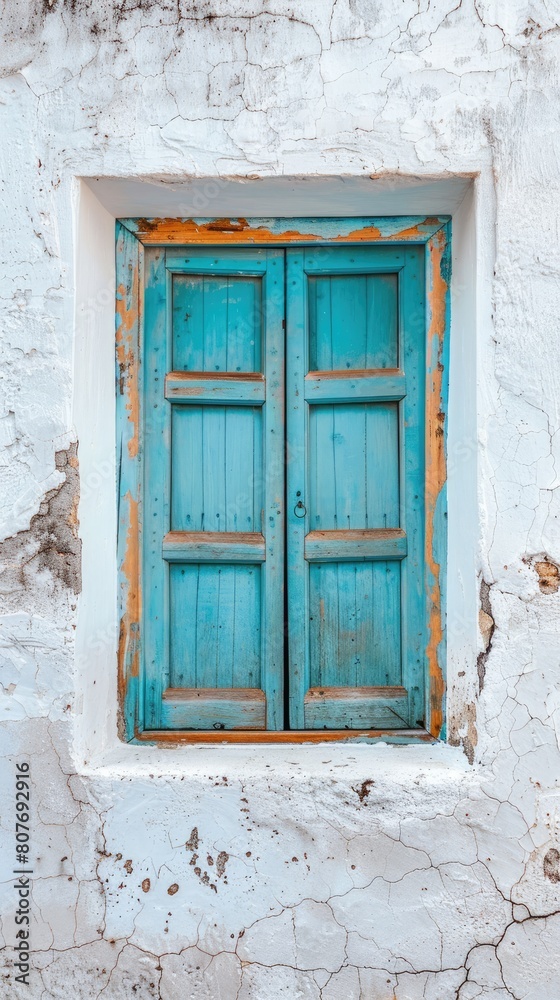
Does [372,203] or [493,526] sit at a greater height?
[372,203]

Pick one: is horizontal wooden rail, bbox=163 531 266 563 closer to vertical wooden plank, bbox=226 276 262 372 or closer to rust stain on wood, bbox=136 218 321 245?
vertical wooden plank, bbox=226 276 262 372

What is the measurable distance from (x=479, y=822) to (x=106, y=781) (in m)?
1.04

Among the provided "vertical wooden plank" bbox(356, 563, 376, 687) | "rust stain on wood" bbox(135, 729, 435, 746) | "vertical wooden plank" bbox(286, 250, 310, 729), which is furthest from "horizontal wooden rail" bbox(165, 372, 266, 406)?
"rust stain on wood" bbox(135, 729, 435, 746)

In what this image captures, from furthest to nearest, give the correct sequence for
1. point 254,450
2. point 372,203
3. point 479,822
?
point 254,450, point 372,203, point 479,822

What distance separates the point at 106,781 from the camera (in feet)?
6.03

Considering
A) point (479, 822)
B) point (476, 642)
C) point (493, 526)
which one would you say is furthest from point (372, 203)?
A: point (479, 822)

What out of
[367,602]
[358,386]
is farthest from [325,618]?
[358,386]

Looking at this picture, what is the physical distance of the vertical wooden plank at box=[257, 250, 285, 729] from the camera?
204cm

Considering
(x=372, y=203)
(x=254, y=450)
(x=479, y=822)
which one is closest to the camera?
(x=479, y=822)

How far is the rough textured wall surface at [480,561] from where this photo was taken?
1785mm

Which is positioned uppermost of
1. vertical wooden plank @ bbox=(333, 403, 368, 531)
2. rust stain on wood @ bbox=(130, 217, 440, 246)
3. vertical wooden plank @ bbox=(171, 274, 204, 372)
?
rust stain on wood @ bbox=(130, 217, 440, 246)

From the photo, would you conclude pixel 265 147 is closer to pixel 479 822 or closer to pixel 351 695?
pixel 351 695

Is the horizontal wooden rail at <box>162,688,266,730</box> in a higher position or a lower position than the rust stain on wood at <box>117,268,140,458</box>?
lower

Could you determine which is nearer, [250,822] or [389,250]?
[250,822]
